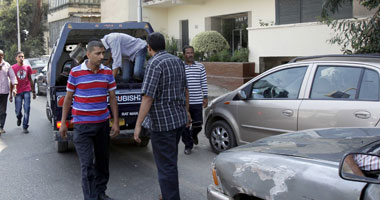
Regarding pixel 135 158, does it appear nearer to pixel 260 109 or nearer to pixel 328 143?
pixel 260 109

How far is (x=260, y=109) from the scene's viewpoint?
5.67 meters

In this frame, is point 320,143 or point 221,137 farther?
point 221,137

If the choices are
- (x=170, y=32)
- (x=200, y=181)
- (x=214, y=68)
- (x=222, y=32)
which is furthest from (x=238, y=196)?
(x=170, y=32)

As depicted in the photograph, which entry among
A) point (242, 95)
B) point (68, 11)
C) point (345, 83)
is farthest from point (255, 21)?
point (68, 11)

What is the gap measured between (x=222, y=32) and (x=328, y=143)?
674 inches

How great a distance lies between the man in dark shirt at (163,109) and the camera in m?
3.84

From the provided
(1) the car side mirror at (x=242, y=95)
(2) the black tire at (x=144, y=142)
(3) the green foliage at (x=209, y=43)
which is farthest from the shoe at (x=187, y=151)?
(3) the green foliage at (x=209, y=43)

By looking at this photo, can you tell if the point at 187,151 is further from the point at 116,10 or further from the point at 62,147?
the point at 116,10

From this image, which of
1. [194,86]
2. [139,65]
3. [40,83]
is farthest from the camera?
[40,83]

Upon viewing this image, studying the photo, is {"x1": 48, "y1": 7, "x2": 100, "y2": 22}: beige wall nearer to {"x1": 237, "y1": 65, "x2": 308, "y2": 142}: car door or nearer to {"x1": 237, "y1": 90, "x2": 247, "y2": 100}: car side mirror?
{"x1": 237, "y1": 90, "x2": 247, "y2": 100}: car side mirror

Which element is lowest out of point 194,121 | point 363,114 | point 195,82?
point 194,121

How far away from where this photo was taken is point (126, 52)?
645 centimetres

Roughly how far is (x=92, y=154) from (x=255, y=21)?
1365 cm

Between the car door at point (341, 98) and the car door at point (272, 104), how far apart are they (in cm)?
→ 20
